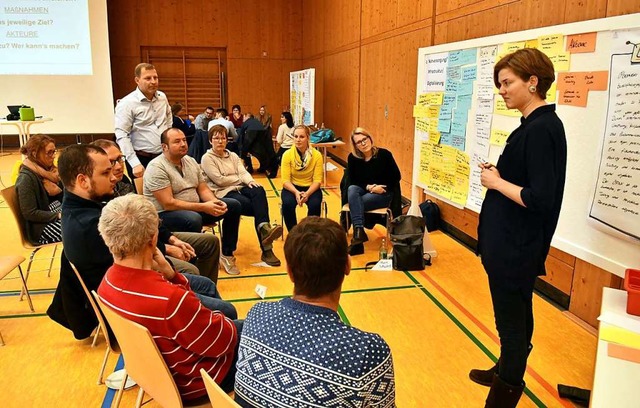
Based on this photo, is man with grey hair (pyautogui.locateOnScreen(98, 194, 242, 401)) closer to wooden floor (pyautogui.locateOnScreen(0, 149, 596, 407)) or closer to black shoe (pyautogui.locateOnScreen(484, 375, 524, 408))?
wooden floor (pyautogui.locateOnScreen(0, 149, 596, 407))

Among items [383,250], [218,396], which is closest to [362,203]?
[383,250]

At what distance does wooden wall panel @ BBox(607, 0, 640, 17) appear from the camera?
2686mm

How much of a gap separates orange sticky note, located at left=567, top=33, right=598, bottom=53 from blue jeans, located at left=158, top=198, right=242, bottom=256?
274 cm

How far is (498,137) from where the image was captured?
12.5ft

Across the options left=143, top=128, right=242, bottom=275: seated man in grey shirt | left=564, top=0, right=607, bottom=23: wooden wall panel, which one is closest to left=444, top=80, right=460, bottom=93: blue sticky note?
left=564, top=0, right=607, bottom=23: wooden wall panel

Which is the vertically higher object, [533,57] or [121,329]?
[533,57]

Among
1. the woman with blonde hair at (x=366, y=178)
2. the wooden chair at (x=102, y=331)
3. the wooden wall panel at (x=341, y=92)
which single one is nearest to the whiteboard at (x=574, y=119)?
the woman with blonde hair at (x=366, y=178)

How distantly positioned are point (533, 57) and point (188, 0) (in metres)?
11.8

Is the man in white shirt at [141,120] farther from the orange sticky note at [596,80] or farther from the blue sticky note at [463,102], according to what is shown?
the orange sticky note at [596,80]

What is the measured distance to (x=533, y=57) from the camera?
69.7 inches

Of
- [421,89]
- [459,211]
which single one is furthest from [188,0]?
[459,211]

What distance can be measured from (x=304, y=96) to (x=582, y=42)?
6.87 meters

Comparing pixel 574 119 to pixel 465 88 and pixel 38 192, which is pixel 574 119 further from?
pixel 38 192

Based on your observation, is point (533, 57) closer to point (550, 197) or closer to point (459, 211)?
point (550, 197)
